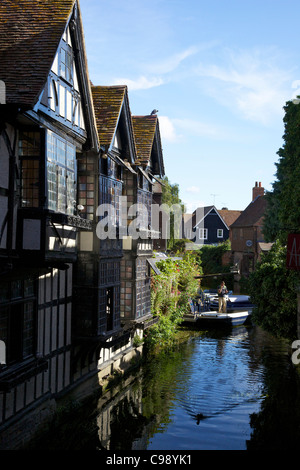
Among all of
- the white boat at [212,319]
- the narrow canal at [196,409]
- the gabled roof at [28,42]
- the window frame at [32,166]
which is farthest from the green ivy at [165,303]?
the gabled roof at [28,42]

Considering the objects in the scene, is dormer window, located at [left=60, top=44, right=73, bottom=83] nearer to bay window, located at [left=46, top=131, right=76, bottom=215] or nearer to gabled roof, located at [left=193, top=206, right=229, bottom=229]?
bay window, located at [left=46, top=131, right=76, bottom=215]

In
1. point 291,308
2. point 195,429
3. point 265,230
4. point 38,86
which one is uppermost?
point 38,86

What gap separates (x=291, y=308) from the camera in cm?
2245

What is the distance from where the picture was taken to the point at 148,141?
77.6 feet

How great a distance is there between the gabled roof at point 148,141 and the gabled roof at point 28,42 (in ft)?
31.7

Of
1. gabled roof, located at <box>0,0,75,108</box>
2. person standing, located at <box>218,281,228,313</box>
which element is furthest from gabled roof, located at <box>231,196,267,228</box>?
gabled roof, located at <box>0,0,75,108</box>

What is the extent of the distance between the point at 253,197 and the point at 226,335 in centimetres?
3405

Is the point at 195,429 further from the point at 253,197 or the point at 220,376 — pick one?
the point at 253,197

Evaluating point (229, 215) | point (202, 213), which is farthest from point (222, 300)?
point (229, 215)

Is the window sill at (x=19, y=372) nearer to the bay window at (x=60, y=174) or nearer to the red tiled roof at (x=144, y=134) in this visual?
the bay window at (x=60, y=174)

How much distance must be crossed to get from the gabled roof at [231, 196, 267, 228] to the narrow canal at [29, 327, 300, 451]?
31.6 metres

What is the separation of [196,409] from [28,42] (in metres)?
12.5

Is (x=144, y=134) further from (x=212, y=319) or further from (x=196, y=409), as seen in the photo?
(x=212, y=319)
